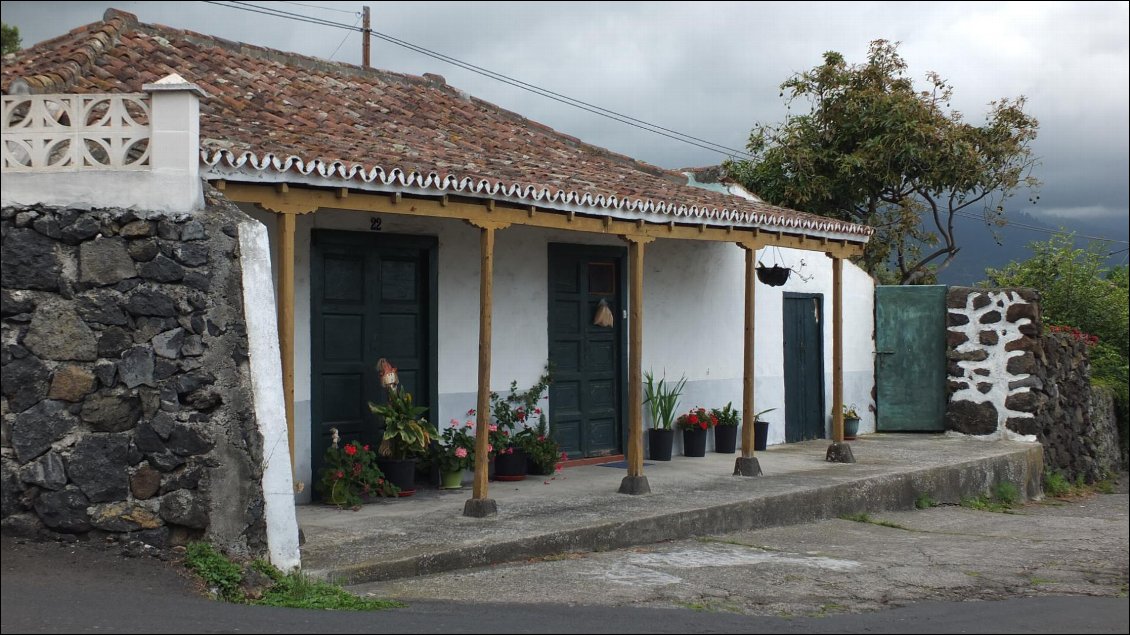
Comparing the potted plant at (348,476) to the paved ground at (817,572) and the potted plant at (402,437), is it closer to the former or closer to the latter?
the potted plant at (402,437)

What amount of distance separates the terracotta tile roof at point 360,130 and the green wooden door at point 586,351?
1009 mm

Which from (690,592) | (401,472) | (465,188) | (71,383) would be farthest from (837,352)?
(71,383)

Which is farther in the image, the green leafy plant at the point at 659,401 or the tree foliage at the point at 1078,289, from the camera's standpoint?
the tree foliage at the point at 1078,289

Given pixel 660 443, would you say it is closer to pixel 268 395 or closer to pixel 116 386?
pixel 268 395

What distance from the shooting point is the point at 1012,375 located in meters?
14.3

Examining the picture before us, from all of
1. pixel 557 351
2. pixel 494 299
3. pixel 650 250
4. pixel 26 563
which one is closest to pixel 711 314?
pixel 650 250

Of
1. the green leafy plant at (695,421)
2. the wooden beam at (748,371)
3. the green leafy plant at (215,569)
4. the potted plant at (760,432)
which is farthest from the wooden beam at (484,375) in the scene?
the potted plant at (760,432)

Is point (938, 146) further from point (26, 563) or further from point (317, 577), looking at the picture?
point (26, 563)

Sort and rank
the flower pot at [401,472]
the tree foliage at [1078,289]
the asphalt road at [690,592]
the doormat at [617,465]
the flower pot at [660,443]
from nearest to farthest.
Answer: the asphalt road at [690,592], the flower pot at [401,472], the doormat at [617,465], the flower pot at [660,443], the tree foliage at [1078,289]

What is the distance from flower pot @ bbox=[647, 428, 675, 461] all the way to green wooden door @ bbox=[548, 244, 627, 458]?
33cm

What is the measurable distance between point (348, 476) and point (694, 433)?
4647 millimetres

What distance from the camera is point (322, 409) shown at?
360 inches

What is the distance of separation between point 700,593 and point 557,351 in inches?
189

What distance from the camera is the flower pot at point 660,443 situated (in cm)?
1187
